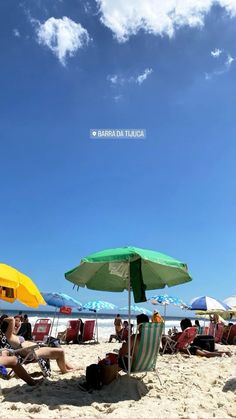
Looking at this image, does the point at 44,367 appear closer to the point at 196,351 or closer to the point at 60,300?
the point at 196,351

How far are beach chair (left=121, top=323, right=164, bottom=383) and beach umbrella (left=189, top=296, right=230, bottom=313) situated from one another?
557 centimetres

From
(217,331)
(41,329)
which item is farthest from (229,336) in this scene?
(41,329)

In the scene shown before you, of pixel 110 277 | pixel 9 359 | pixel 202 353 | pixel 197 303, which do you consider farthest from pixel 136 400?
pixel 197 303

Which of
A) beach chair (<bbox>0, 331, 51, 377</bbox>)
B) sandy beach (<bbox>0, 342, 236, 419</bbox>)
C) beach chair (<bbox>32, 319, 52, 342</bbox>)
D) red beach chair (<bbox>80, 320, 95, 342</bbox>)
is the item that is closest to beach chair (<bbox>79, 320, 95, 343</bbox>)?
red beach chair (<bbox>80, 320, 95, 342</bbox>)

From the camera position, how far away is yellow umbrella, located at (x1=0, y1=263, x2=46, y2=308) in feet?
16.2

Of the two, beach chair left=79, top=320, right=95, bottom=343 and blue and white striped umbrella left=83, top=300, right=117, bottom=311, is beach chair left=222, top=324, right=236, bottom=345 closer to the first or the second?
blue and white striped umbrella left=83, top=300, right=117, bottom=311

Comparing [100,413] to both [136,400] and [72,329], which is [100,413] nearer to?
[136,400]

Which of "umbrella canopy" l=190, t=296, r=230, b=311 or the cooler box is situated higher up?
"umbrella canopy" l=190, t=296, r=230, b=311

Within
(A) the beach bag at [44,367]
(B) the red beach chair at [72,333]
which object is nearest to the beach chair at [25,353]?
(A) the beach bag at [44,367]

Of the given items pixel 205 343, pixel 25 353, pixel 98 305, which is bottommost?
pixel 25 353

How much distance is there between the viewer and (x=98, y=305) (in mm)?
15328

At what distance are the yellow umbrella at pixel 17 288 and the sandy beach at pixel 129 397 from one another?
3.57 feet

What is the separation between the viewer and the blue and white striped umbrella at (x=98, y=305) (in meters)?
15.2

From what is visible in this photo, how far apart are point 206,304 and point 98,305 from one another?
5313 mm
